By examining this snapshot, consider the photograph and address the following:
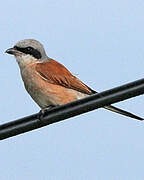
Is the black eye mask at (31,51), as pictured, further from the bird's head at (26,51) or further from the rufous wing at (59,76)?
the rufous wing at (59,76)

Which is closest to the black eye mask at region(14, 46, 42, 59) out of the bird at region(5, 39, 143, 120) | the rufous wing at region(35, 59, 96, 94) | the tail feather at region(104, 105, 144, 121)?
the bird at region(5, 39, 143, 120)

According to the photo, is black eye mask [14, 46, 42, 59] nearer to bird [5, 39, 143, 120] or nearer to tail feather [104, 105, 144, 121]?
bird [5, 39, 143, 120]

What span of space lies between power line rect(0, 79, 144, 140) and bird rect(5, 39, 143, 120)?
2553 millimetres

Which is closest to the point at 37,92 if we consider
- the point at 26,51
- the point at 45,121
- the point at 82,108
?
the point at 26,51

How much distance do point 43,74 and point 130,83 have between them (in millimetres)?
3947

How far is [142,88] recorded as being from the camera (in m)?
4.51

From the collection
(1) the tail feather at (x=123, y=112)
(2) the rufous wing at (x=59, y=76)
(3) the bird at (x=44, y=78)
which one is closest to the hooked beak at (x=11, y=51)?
(3) the bird at (x=44, y=78)

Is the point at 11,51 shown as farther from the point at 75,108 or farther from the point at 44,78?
the point at 75,108

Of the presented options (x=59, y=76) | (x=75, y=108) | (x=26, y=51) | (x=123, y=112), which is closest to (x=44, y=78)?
(x=59, y=76)

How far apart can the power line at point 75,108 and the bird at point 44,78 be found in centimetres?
255

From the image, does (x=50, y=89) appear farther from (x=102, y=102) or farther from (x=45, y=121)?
(x=102, y=102)

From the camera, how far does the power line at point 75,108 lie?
15.1ft

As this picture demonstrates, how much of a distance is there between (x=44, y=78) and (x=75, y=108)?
3.51 metres

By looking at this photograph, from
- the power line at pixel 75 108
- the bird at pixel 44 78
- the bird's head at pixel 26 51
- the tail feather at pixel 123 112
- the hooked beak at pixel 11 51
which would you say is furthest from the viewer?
the bird's head at pixel 26 51
